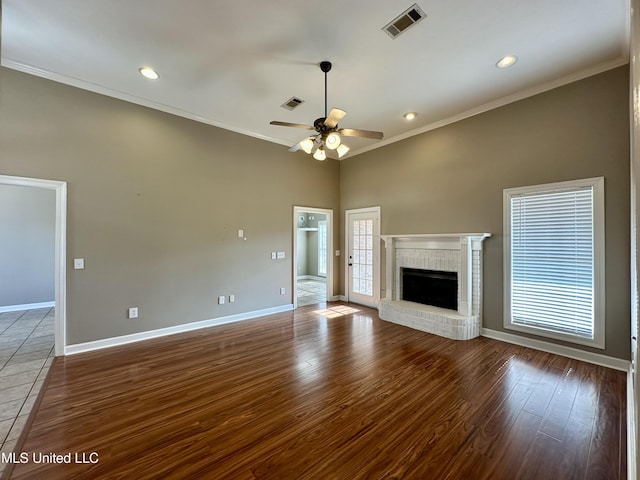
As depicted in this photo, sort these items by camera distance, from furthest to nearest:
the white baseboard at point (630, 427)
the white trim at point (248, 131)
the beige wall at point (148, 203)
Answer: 1. the beige wall at point (148, 203)
2. the white trim at point (248, 131)
3. the white baseboard at point (630, 427)

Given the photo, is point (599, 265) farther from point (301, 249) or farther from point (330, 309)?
point (301, 249)

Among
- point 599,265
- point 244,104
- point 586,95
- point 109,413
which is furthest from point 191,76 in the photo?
point 599,265

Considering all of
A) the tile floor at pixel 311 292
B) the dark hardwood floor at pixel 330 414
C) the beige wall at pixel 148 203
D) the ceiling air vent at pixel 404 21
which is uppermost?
Result: the ceiling air vent at pixel 404 21

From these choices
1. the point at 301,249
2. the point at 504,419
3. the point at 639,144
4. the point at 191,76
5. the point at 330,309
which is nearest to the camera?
the point at 639,144

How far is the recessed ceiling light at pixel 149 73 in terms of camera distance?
3262 mm

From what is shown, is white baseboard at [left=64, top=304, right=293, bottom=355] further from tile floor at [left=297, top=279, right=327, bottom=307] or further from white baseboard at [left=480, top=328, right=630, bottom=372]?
white baseboard at [left=480, top=328, right=630, bottom=372]

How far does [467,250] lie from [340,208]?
3.18 metres

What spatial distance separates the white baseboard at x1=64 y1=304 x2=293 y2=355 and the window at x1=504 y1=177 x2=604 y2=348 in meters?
4.07

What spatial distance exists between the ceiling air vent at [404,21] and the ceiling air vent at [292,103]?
161cm

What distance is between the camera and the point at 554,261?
11.5 ft

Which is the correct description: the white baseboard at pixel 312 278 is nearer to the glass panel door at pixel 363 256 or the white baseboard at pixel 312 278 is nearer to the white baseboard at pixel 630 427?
the glass panel door at pixel 363 256

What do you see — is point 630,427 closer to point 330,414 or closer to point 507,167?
point 330,414

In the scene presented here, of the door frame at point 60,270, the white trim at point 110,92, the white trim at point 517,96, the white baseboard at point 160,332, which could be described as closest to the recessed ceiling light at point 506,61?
the white trim at point 517,96

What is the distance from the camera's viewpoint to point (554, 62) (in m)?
3.12
